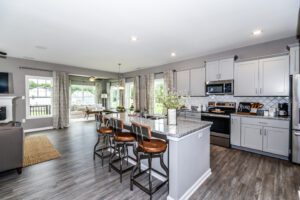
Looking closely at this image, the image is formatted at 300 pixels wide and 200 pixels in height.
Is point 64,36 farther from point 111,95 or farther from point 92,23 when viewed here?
point 111,95

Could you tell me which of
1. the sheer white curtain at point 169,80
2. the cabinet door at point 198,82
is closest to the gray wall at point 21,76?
the sheer white curtain at point 169,80

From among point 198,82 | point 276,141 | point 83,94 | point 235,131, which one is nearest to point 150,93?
point 198,82

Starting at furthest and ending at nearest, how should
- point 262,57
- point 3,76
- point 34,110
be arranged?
point 34,110 < point 3,76 < point 262,57

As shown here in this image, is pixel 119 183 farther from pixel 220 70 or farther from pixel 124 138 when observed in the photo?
pixel 220 70

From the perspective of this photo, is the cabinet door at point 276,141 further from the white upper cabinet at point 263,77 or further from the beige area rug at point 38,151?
the beige area rug at point 38,151

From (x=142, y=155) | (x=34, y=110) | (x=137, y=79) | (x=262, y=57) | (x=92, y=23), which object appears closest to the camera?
(x=142, y=155)

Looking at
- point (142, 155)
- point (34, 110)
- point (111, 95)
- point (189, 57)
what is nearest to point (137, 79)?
point (189, 57)

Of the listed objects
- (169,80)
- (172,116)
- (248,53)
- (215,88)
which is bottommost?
(172,116)

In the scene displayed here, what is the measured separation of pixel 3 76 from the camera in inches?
201

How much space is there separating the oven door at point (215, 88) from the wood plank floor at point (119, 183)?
6.26 ft

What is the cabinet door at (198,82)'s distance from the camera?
4.89 meters

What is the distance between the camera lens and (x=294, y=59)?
3.21m

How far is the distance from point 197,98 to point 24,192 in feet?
16.3

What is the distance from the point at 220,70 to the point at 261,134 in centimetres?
202
